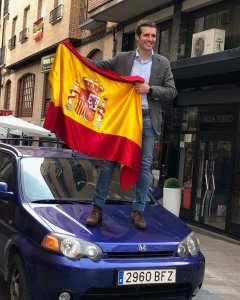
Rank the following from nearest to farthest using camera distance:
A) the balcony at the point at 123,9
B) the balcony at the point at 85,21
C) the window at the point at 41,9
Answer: the balcony at the point at 123,9 → the balcony at the point at 85,21 → the window at the point at 41,9

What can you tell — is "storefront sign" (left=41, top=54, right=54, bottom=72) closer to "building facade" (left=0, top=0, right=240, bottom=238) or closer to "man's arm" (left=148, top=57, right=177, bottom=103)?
"building facade" (left=0, top=0, right=240, bottom=238)

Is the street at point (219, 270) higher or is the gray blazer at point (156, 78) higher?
the gray blazer at point (156, 78)

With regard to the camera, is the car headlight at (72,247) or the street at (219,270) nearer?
the car headlight at (72,247)

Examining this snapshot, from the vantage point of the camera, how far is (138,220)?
4.73m

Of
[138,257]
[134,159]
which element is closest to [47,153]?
[134,159]

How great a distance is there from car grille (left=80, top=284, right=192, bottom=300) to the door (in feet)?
19.4

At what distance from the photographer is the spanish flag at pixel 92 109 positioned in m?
4.91

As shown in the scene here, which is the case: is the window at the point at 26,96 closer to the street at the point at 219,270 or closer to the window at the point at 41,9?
the window at the point at 41,9

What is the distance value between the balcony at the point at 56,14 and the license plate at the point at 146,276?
15397mm

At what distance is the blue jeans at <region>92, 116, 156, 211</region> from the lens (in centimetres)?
485

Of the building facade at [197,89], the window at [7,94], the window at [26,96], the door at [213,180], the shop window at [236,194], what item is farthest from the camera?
the window at [7,94]

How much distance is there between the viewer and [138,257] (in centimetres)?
432

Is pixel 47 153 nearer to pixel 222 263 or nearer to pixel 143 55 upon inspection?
pixel 143 55

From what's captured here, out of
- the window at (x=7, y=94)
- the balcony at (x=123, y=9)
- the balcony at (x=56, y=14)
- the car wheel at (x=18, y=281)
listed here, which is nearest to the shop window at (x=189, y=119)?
the balcony at (x=123, y=9)
